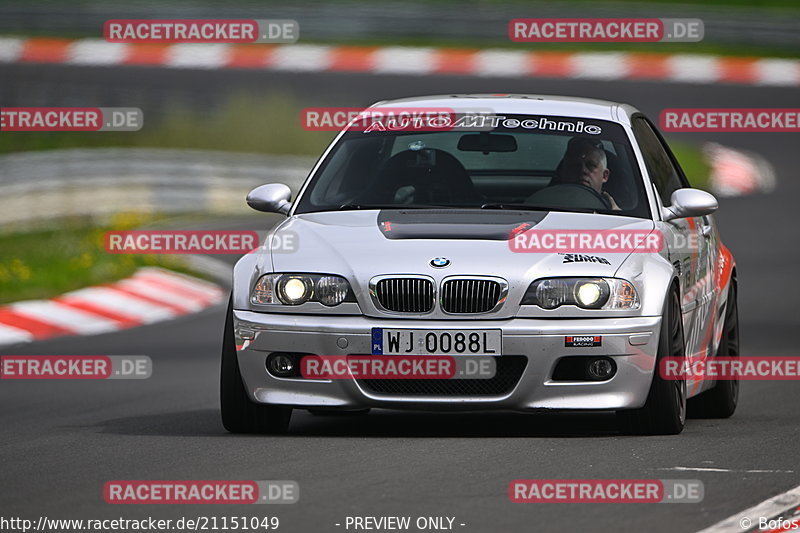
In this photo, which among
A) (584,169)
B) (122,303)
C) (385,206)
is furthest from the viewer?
(122,303)

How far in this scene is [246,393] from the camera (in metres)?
8.30

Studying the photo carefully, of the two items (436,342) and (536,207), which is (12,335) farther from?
(436,342)

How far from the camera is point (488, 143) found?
9.23 m

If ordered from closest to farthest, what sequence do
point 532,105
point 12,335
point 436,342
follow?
point 436,342
point 532,105
point 12,335

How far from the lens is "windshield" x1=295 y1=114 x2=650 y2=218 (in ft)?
29.4

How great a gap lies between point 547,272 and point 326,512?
2121 millimetres

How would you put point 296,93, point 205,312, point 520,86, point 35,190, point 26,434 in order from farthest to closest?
point 520,86, point 296,93, point 35,190, point 205,312, point 26,434

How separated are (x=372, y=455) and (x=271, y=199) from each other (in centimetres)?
194

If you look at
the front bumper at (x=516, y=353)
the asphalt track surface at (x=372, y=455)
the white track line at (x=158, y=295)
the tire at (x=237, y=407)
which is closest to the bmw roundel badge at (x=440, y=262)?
the front bumper at (x=516, y=353)

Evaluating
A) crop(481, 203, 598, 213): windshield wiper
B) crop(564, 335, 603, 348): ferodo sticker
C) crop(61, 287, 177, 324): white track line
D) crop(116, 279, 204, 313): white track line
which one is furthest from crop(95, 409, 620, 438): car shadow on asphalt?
crop(116, 279, 204, 313): white track line

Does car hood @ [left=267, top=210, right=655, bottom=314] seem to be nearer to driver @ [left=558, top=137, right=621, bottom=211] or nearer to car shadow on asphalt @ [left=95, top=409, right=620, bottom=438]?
driver @ [left=558, top=137, right=621, bottom=211]

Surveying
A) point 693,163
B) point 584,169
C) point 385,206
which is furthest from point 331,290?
point 693,163

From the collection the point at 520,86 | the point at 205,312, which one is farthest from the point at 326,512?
the point at 520,86

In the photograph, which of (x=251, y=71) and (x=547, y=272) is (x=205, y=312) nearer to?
(x=547, y=272)
